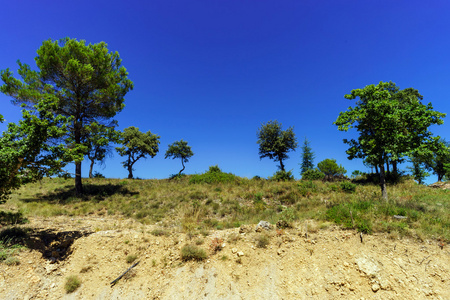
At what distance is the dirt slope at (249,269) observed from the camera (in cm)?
633

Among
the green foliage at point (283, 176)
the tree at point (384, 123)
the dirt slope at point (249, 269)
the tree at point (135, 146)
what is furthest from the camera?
the tree at point (135, 146)

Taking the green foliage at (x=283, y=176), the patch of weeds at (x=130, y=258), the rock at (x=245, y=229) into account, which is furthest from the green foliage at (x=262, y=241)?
the green foliage at (x=283, y=176)

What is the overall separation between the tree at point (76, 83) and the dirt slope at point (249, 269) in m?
11.5

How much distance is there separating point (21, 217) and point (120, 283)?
957cm

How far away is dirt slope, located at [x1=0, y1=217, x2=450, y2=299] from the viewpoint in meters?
6.33

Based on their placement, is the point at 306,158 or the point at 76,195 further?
the point at 306,158

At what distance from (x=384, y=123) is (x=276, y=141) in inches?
976

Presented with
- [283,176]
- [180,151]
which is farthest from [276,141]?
[180,151]

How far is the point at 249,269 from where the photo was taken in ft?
24.1

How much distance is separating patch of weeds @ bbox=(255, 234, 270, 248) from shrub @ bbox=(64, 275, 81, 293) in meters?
7.07

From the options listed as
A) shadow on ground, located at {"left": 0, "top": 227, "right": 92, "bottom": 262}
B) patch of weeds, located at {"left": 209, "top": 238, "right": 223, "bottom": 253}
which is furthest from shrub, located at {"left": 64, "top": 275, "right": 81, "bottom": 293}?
patch of weeds, located at {"left": 209, "top": 238, "right": 223, "bottom": 253}

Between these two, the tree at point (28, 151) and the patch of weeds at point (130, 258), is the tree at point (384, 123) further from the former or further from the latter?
the tree at point (28, 151)

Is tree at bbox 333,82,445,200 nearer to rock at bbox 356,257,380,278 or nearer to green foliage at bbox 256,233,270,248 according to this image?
rock at bbox 356,257,380,278

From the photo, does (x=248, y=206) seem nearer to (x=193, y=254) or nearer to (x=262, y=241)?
(x=262, y=241)
